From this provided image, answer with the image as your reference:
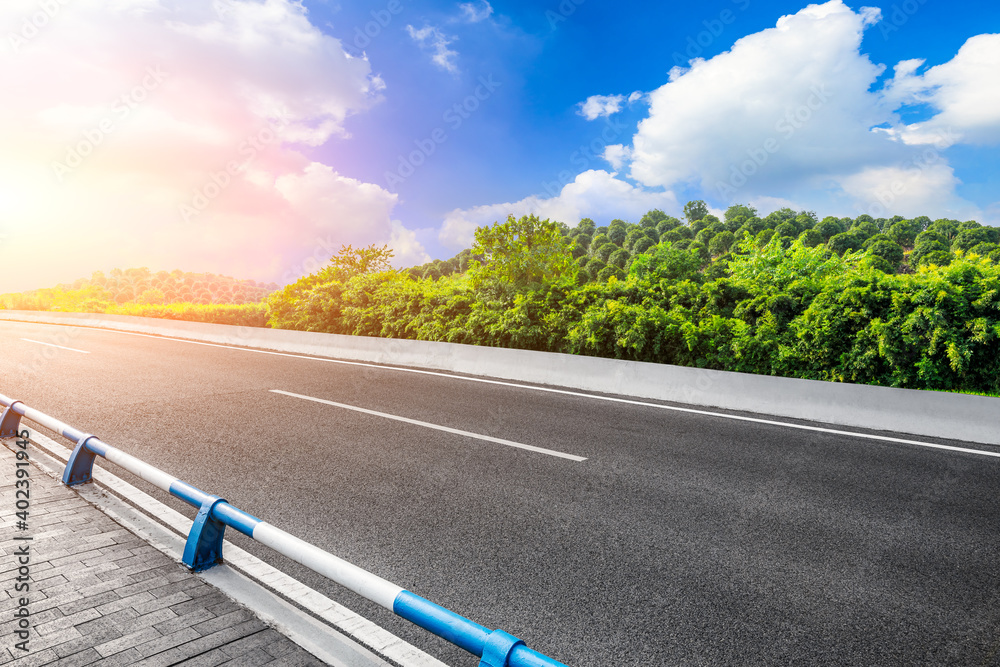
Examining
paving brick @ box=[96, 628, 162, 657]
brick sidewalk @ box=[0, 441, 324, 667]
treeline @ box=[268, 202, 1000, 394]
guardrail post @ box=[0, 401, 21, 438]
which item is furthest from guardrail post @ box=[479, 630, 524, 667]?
treeline @ box=[268, 202, 1000, 394]

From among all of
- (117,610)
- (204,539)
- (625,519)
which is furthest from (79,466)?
(625,519)

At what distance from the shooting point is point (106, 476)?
5.10m

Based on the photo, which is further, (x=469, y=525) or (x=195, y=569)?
(x=469, y=525)

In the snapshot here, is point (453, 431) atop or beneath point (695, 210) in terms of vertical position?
beneath

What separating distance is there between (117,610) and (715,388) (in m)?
7.78

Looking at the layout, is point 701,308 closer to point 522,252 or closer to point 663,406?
point 663,406

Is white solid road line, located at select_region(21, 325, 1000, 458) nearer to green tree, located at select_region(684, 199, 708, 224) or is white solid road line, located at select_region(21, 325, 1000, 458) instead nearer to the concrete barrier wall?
the concrete barrier wall

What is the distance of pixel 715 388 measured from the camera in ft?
27.8

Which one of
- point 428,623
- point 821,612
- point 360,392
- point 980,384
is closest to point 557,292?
point 360,392

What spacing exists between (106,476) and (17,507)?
0.76 m

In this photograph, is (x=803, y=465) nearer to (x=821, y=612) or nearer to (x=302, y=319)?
(x=821, y=612)

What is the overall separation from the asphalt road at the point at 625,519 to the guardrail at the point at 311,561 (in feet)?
1.74

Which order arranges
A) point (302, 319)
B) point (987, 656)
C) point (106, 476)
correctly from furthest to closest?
point (302, 319), point (106, 476), point (987, 656)

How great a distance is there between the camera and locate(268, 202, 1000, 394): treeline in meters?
8.23
